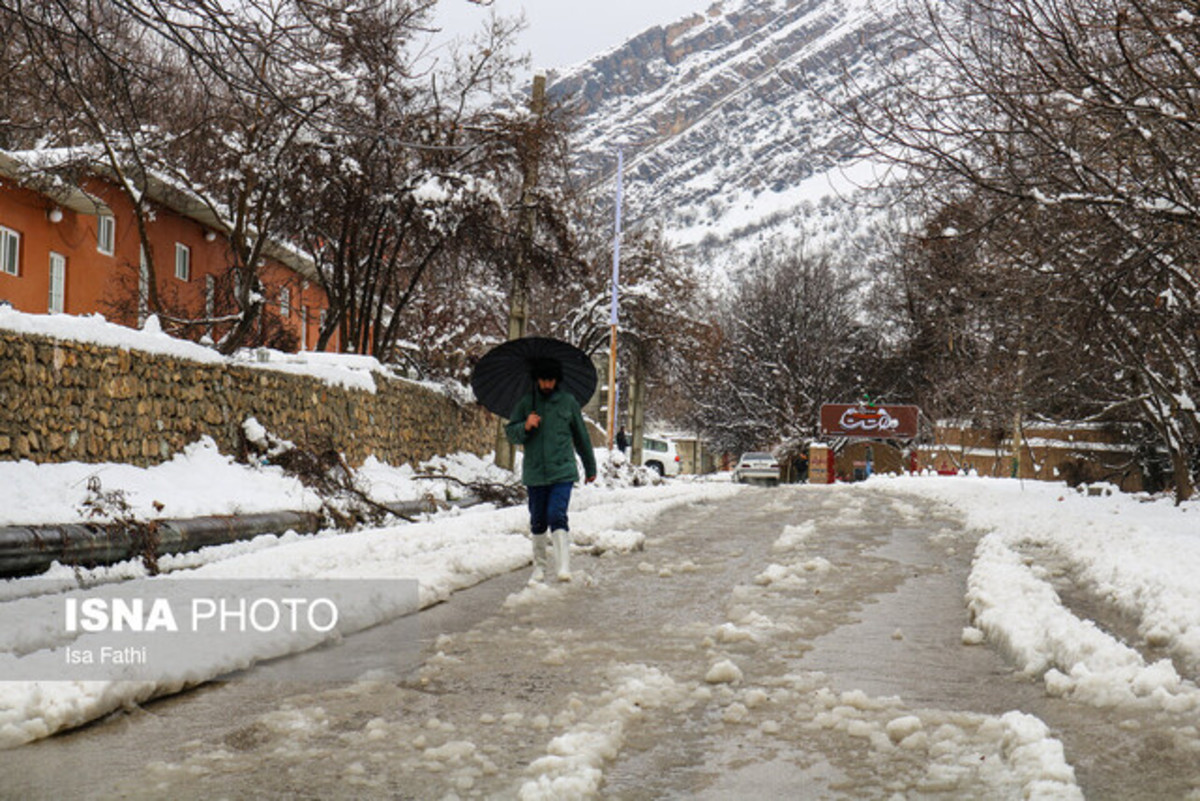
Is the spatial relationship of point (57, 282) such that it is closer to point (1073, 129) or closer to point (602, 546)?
point (602, 546)

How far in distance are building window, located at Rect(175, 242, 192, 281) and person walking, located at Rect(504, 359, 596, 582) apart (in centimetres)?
2193

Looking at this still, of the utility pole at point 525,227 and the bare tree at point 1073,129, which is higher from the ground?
the utility pole at point 525,227

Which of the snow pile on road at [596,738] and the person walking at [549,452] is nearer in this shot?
the snow pile on road at [596,738]

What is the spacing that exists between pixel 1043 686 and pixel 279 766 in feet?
11.3

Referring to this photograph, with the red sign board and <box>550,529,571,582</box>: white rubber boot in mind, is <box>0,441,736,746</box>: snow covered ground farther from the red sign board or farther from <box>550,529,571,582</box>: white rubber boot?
the red sign board

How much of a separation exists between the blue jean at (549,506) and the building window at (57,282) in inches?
727

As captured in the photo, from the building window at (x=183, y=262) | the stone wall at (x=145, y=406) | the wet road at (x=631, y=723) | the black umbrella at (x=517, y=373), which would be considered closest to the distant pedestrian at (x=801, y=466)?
the building window at (x=183, y=262)

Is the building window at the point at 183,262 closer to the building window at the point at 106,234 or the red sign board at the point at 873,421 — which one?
the building window at the point at 106,234

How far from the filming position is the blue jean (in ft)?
30.4

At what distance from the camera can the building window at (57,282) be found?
79.9 feet

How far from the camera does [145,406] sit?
13180mm

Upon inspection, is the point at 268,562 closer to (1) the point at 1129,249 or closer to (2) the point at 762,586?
(2) the point at 762,586

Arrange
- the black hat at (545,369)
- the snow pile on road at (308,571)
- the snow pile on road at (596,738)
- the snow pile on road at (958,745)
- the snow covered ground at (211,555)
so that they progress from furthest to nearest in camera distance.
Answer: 1. the black hat at (545,369)
2. the snow covered ground at (211,555)
3. the snow pile on road at (308,571)
4. the snow pile on road at (958,745)
5. the snow pile on road at (596,738)

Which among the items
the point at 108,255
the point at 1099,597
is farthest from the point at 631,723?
the point at 108,255
